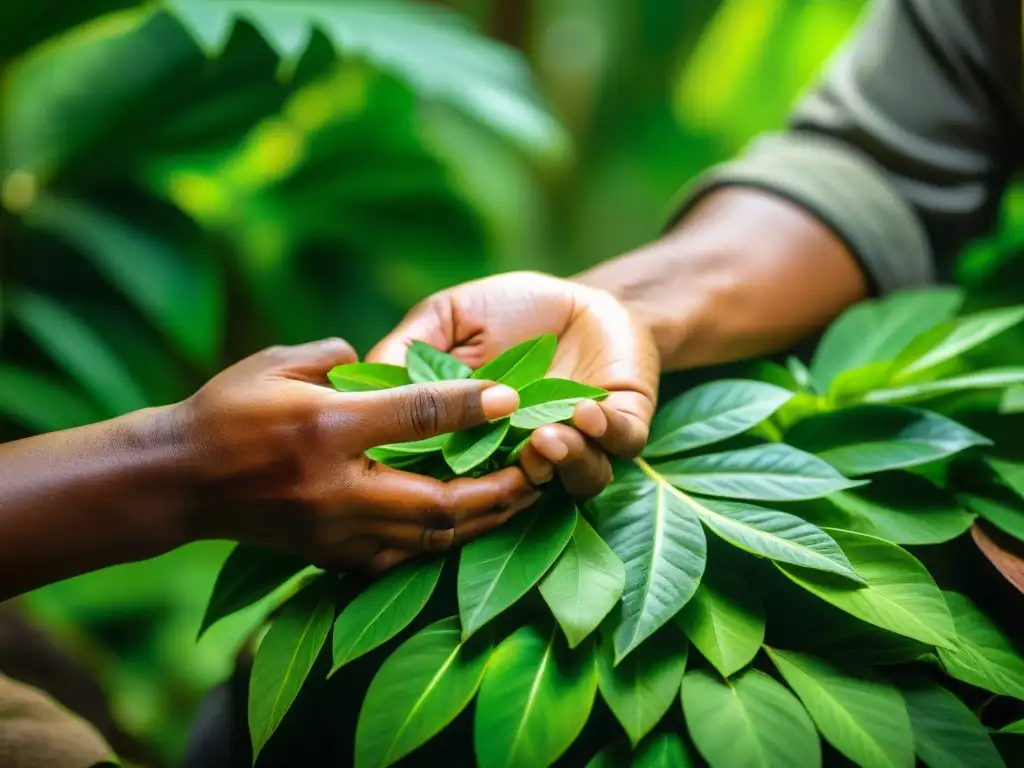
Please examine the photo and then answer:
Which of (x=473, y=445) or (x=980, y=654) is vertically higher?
(x=473, y=445)

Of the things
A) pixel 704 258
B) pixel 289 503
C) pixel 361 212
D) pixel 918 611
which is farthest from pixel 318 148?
pixel 918 611

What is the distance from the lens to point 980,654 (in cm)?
53

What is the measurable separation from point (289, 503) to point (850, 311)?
574 mm

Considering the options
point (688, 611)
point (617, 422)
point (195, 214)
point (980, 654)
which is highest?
point (195, 214)

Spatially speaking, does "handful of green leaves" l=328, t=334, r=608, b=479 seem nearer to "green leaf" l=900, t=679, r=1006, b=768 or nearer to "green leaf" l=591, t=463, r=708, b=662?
"green leaf" l=591, t=463, r=708, b=662

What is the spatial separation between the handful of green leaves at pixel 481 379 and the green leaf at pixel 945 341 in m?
0.32

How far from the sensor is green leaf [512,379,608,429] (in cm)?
52

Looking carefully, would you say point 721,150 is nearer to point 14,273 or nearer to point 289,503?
point 14,273

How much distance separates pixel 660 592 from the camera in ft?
1.63

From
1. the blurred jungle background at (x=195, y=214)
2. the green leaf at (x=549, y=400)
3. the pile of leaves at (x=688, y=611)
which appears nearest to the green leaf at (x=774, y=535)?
the pile of leaves at (x=688, y=611)

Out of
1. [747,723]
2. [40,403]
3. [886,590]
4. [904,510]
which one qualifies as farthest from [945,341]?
[40,403]

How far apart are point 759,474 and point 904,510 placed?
0.11m

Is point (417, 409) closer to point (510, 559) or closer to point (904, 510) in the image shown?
point (510, 559)

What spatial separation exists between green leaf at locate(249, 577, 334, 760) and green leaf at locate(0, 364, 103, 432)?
1.84 ft
